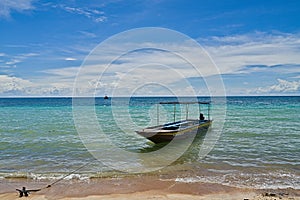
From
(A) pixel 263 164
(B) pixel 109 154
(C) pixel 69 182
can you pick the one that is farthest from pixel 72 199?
(A) pixel 263 164

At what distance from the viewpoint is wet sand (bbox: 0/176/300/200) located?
6840mm

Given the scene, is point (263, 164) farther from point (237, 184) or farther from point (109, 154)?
point (109, 154)

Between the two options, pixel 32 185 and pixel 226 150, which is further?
pixel 226 150

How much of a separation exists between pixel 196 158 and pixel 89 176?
4367 mm

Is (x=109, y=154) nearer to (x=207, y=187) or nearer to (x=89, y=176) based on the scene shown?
(x=89, y=176)

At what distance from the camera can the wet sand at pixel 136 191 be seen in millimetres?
6840

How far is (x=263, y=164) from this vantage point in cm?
1013

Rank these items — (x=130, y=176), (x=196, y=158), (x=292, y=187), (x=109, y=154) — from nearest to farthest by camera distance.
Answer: (x=292, y=187)
(x=130, y=176)
(x=196, y=158)
(x=109, y=154)

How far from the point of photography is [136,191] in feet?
24.3

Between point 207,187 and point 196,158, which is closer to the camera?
point 207,187

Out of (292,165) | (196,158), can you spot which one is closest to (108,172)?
(196,158)

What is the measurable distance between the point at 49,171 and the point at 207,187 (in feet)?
17.6

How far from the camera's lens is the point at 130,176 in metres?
8.91

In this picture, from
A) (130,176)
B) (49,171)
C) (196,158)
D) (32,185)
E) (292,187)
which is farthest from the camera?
(196,158)
